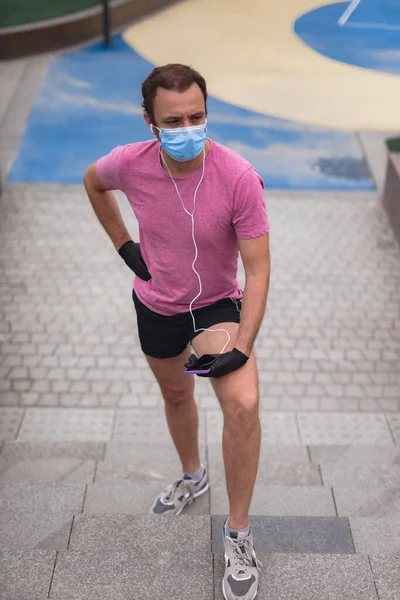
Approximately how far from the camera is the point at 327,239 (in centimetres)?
773

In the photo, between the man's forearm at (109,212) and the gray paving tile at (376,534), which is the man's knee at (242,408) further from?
the man's forearm at (109,212)

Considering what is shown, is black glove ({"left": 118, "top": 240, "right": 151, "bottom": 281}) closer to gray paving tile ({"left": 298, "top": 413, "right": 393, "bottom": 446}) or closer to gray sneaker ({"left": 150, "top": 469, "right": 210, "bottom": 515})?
gray sneaker ({"left": 150, "top": 469, "right": 210, "bottom": 515})

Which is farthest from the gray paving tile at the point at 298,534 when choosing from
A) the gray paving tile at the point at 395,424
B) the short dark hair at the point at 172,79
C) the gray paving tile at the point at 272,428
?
the short dark hair at the point at 172,79

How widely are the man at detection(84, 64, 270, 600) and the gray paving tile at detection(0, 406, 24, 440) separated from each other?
2075 mm

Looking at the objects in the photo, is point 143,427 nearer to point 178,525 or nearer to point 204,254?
point 178,525

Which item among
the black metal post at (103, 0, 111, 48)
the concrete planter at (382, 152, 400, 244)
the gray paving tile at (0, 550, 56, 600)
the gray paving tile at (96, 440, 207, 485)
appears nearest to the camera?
the gray paving tile at (0, 550, 56, 600)

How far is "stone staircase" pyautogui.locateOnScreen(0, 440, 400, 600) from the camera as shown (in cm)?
292

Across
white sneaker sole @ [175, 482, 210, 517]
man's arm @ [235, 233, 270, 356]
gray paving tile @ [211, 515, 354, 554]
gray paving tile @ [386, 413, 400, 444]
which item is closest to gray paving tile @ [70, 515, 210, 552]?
gray paving tile @ [211, 515, 354, 554]

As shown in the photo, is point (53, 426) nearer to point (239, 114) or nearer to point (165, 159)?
point (165, 159)

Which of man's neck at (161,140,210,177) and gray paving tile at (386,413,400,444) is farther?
gray paving tile at (386,413,400,444)

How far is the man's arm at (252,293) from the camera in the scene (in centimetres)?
307

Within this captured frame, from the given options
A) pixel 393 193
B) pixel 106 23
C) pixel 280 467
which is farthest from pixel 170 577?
pixel 106 23

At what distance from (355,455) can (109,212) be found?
2.32 m

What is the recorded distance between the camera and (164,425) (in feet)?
17.5
